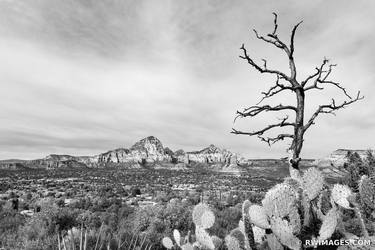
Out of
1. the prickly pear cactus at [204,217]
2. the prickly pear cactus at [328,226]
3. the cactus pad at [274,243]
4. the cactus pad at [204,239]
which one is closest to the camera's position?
the prickly pear cactus at [328,226]

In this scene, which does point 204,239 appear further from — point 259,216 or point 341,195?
point 341,195

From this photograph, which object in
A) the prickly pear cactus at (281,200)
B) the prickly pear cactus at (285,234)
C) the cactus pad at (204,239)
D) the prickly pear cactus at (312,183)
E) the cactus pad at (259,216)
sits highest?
the prickly pear cactus at (312,183)

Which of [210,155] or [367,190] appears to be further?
[210,155]

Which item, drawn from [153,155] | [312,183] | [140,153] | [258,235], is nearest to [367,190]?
[312,183]

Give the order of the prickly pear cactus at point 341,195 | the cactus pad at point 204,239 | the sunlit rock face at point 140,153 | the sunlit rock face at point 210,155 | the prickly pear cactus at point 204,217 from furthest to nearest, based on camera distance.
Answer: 1. the sunlit rock face at point 210,155
2. the sunlit rock face at point 140,153
3. the prickly pear cactus at point 204,217
4. the cactus pad at point 204,239
5. the prickly pear cactus at point 341,195

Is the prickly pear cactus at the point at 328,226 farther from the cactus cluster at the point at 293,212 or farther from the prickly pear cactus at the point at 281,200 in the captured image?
the prickly pear cactus at the point at 281,200

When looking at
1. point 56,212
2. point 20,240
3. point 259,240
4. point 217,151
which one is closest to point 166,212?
point 56,212

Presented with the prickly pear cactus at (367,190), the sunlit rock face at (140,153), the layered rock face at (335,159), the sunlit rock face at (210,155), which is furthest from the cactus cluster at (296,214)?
the sunlit rock face at (210,155)

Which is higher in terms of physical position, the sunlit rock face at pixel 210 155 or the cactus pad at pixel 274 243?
the sunlit rock face at pixel 210 155

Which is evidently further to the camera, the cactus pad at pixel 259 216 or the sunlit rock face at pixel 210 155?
the sunlit rock face at pixel 210 155

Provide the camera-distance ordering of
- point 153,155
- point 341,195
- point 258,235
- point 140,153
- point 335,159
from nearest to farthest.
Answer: point 341,195 → point 258,235 → point 335,159 → point 153,155 → point 140,153

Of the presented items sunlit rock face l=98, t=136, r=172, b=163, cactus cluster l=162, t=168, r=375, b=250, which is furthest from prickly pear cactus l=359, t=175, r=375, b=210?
sunlit rock face l=98, t=136, r=172, b=163

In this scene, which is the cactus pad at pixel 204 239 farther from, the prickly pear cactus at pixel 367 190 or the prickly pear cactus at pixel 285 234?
the prickly pear cactus at pixel 367 190

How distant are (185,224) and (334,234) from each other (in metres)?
9.90
